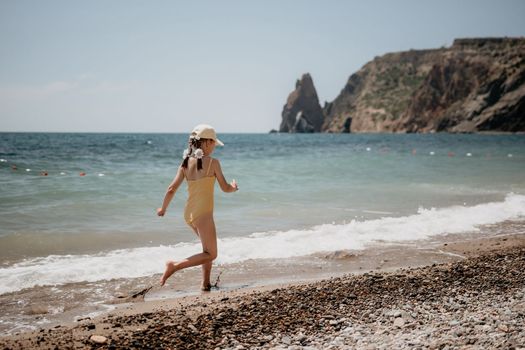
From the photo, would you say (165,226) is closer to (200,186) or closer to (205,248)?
(205,248)

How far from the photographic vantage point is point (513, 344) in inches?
151

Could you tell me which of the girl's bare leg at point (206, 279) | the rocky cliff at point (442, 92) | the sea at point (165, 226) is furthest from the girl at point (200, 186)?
the rocky cliff at point (442, 92)

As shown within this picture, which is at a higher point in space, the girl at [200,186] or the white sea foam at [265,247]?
the girl at [200,186]

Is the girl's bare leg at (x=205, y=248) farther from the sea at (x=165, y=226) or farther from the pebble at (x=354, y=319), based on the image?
the pebble at (x=354, y=319)

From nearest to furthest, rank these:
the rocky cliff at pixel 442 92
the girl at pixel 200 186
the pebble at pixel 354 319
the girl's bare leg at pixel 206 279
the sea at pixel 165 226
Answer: the pebble at pixel 354 319
the girl at pixel 200 186
the girl's bare leg at pixel 206 279
the sea at pixel 165 226
the rocky cliff at pixel 442 92

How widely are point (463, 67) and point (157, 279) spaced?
129966 mm

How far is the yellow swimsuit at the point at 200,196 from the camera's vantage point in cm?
575

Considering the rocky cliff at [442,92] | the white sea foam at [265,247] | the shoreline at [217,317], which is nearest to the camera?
the shoreline at [217,317]

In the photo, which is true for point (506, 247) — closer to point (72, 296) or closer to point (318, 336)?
point (318, 336)

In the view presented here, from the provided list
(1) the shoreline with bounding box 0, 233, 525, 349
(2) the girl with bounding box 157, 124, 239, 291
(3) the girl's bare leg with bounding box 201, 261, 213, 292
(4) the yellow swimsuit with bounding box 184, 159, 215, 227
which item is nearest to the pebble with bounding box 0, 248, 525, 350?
(1) the shoreline with bounding box 0, 233, 525, 349

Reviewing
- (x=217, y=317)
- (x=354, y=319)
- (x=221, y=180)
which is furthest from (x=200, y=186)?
(x=354, y=319)

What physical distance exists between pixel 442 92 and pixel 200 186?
131m

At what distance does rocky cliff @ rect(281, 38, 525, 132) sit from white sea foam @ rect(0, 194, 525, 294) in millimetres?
98031

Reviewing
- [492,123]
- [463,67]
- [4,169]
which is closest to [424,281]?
[4,169]
